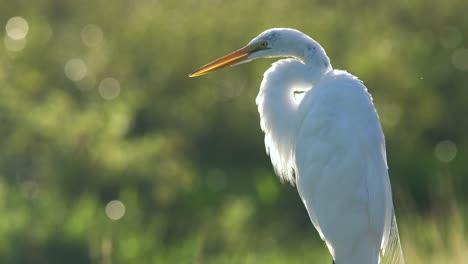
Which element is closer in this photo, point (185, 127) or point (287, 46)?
point (287, 46)

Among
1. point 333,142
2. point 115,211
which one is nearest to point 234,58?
point 333,142

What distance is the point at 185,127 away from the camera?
32.6ft

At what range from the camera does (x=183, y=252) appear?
631 cm

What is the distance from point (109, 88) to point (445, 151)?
2.97 meters

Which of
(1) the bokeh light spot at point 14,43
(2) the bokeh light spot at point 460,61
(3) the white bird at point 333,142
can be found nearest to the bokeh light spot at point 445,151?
(2) the bokeh light spot at point 460,61

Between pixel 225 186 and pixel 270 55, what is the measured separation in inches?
199

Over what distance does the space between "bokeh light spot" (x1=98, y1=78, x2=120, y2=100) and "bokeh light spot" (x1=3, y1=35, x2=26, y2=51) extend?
811 millimetres

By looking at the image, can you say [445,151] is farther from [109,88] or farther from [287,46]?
[287,46]

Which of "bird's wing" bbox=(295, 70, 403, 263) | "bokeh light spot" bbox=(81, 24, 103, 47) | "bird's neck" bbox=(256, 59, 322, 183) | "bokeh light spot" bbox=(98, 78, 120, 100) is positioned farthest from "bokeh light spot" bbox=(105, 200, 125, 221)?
"bokeh light spot" bbox=(81, 24, 103, 47)

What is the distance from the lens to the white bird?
13.1 feet

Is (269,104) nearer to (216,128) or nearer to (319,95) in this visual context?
(319,95)

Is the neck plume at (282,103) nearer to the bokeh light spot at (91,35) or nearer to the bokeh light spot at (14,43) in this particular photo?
the bokeh light spot at (14,43)

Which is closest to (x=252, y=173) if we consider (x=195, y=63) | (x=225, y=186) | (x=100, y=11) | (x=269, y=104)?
(x=225, y=186)

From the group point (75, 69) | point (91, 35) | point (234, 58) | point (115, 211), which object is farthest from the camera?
point (91, 35)
